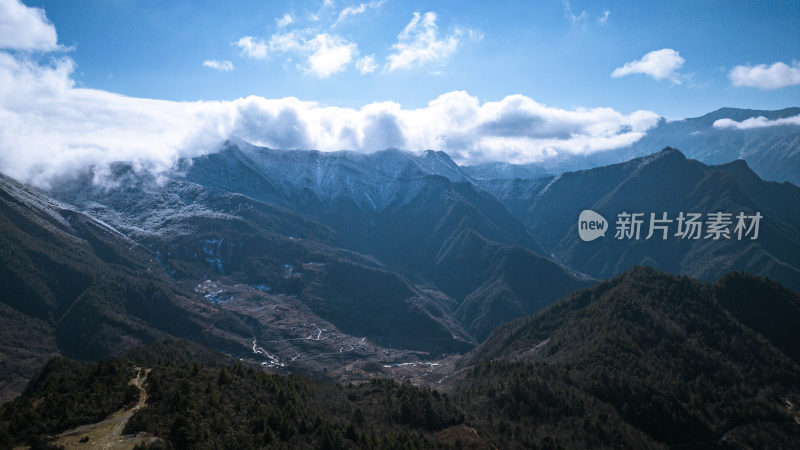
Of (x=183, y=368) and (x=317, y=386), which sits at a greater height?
(x=183, y=368)

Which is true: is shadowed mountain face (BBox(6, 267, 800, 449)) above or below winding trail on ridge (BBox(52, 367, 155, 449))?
below

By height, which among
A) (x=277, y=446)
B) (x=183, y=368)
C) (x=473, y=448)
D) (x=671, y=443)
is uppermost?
(x=183, y=368)

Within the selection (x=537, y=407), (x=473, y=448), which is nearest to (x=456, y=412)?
(x=473, y=448)

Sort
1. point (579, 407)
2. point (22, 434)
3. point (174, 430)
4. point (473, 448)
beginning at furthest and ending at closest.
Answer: point (579, 407), point (473, 448), point (174, 430), point (22, 434)

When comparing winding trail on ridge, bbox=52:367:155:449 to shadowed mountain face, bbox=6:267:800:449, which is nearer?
winding trail on ridge, bbox=52:367:155:449

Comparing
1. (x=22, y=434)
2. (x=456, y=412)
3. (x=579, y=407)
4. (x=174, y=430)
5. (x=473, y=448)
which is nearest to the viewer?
Answer: (x=22, y=434)

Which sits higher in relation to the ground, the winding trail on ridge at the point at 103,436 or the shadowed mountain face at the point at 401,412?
the winding trail on ridge at the point at 103,436

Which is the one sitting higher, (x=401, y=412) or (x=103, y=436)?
(x=103, y=436)

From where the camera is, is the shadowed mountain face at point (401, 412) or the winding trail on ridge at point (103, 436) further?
the shadowed mountain face at point (401, 412)

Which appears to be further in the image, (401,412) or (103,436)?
(401,412)

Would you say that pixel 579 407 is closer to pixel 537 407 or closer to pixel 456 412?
pixel 537 407

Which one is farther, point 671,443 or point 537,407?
point 537,407
